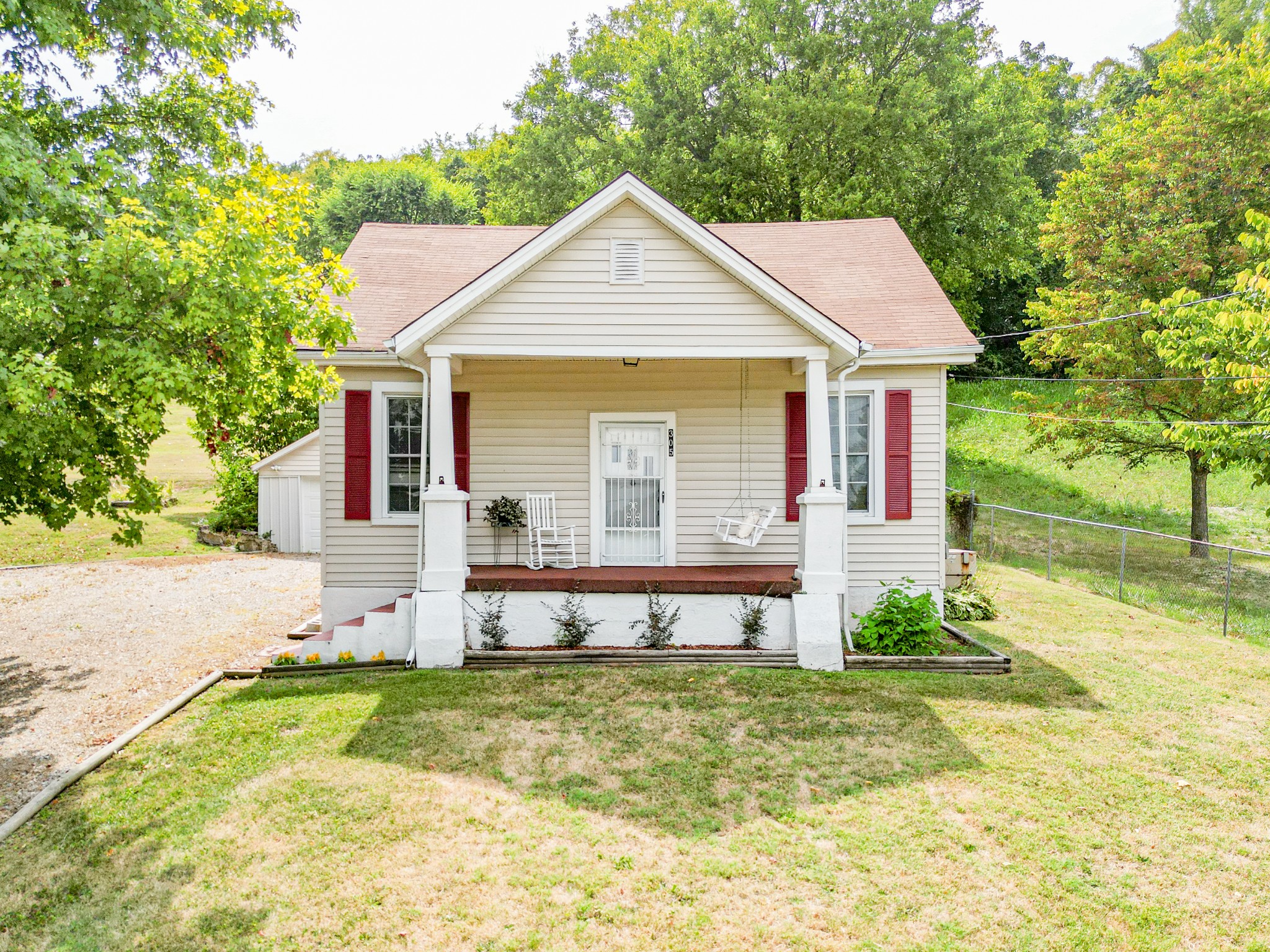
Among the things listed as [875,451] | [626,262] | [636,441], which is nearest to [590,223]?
[626,262]

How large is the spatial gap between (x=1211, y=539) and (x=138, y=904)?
70.0 ft

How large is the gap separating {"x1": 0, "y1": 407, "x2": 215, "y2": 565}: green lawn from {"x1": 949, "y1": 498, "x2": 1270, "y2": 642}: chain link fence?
15.3 m

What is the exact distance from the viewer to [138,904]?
13.2ft

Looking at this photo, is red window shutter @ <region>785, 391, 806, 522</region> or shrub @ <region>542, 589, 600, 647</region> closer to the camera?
shrub @ <region>542, 589, 600, 647</region>

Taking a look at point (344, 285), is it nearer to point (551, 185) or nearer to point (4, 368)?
point (4, 368)

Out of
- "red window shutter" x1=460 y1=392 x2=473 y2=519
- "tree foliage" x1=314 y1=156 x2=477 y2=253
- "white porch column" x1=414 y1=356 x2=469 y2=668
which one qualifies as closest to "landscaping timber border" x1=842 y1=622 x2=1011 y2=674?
"white porch column" x1=414 y1=356 x2=469 y2=668

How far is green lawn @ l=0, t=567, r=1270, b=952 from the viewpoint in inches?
151

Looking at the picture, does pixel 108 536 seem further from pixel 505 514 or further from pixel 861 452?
pixel 861 452

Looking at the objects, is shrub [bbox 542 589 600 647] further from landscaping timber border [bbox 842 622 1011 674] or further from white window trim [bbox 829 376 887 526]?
white window trim [bbox 829 376 887 526]

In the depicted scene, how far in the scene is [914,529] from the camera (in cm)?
952

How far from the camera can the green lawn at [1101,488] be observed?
19641mm

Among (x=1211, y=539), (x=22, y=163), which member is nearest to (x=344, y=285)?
(x=22, y=163)

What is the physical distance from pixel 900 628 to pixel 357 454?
251 inches

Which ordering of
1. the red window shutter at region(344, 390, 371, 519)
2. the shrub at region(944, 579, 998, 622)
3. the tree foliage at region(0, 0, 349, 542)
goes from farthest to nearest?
the shrub at region(944, 579, 998, 622), the red window shutter at region(344, 390, 371, 519), the tree foliage at region(0, 0, 349, 542)
